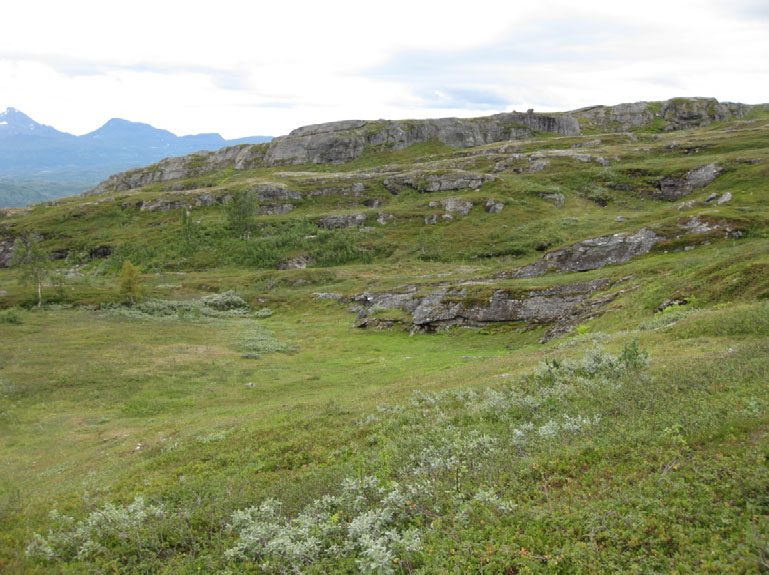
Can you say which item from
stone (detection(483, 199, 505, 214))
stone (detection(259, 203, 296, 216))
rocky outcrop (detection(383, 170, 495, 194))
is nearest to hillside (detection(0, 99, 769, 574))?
stone (detection(483, 199, 505, 214))

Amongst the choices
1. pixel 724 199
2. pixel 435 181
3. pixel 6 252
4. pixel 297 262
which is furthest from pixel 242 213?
pixel 724 199

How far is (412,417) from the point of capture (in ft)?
56.9

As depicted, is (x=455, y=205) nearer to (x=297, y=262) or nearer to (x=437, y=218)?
(x=437, y=218)

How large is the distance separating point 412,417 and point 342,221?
109 metres

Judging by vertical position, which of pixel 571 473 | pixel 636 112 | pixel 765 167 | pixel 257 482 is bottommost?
pixel 257 482

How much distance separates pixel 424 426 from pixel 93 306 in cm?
7766

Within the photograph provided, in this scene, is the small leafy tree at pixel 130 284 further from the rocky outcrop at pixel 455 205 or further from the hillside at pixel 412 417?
the rocky outcrop at pixel 455 205

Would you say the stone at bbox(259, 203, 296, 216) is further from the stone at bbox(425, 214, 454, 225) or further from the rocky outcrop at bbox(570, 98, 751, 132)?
the rocky outcrop at bbox(570, 98, 751, 132)

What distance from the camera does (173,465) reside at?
17.7m

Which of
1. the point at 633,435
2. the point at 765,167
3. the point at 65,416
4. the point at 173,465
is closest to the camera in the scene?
the point at 633,435

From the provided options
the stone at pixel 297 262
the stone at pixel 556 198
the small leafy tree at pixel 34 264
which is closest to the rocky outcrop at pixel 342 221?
the stone at pixel 297 262

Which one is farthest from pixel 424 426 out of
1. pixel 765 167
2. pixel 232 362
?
pixel 765 167

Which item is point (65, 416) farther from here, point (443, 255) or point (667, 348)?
point (443, 255)

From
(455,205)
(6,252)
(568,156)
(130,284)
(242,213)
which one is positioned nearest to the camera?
(130,284)
